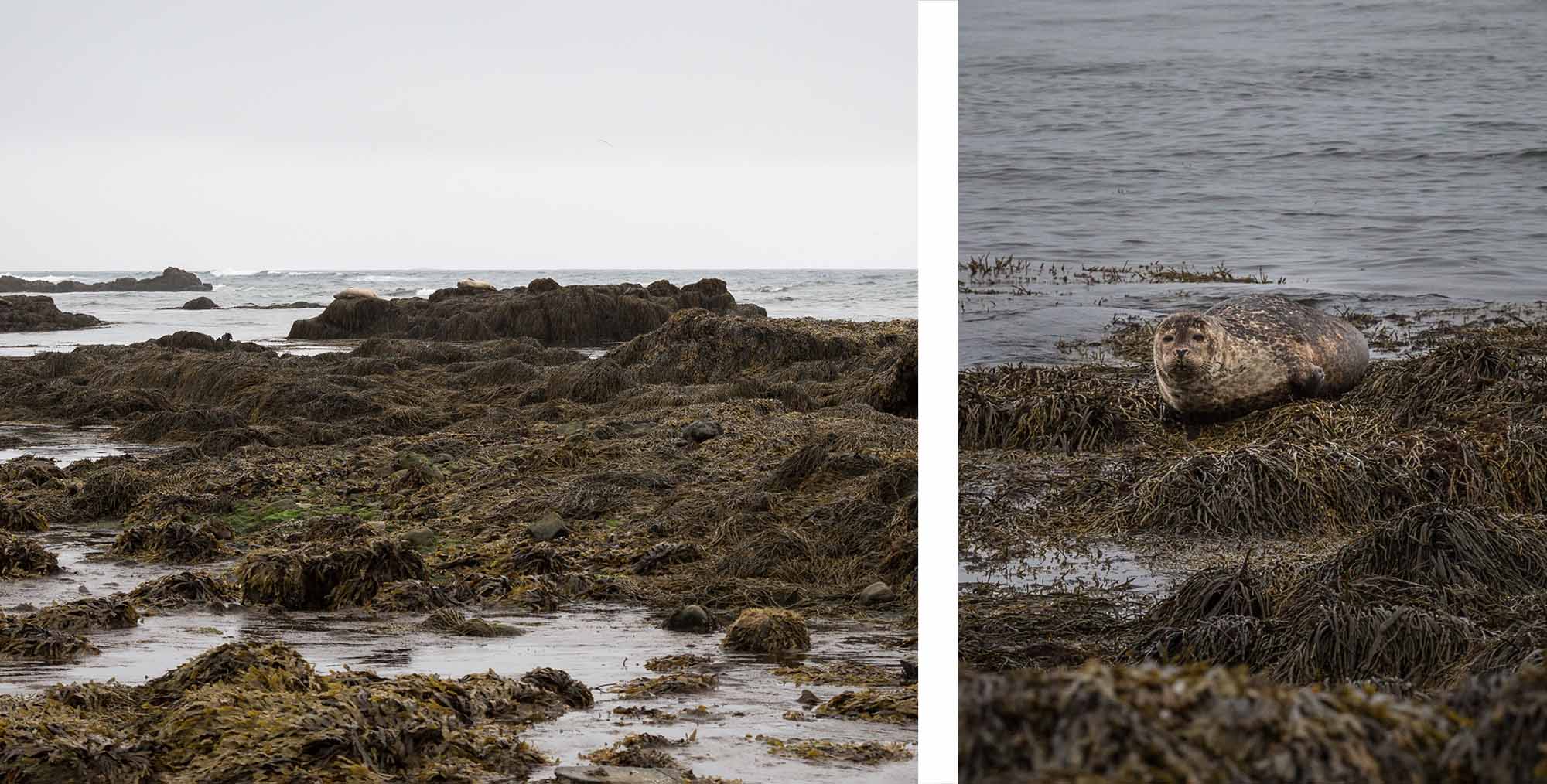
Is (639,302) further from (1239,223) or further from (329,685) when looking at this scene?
(329,685)

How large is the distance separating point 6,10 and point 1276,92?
30483mm

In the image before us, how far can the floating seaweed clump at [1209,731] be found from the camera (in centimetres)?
79

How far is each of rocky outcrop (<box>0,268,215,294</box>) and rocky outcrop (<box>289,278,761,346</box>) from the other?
1933 centimetres

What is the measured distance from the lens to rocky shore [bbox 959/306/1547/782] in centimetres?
81

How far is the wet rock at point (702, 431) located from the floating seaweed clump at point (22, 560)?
10.8 feet

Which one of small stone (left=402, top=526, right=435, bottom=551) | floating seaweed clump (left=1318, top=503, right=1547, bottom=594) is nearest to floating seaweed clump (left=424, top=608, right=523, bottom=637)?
small stone (left=402, top=526, right=435, bottom=551)

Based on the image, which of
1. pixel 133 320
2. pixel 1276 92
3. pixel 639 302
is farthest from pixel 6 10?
pixel 1276 92

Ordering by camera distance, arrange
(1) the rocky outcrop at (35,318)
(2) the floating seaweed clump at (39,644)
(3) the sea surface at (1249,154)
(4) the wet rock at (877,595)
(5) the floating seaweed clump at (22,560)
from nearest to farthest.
A: (2) the floating seaweed clump at (39,644) < (4) the wet rock at (877,595) < (5) the floating seaweed clump at (22,560) < (3) the sea surface at (1249,154) < (1) the rocky outcrop at (35,318)

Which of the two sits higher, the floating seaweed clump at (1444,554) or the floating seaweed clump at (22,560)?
the floating seaweed clump at (1444,554)

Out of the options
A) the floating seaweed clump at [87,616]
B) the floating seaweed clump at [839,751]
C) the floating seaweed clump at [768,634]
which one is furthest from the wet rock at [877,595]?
the floating seaweed clump at [87,616]

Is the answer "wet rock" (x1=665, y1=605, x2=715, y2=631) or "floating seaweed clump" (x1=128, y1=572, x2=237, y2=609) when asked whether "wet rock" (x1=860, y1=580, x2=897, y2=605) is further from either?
"floating seaweed clump" (x1=128, y1=572, x2=237, y2=609)

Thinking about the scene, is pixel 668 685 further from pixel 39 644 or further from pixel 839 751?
pixel 39 644

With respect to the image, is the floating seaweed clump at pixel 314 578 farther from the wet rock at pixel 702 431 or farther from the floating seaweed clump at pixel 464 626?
the wet rock at pixel 702 431

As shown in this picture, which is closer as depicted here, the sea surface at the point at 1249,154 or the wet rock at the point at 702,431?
the wet rock at the point at 702,431
